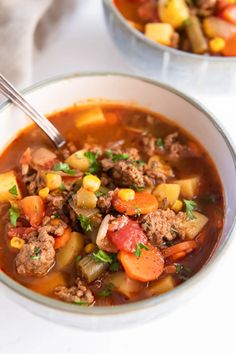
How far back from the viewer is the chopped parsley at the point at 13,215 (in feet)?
9.44

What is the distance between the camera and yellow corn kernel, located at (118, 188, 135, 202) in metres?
2.83

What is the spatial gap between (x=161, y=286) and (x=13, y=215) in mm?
793

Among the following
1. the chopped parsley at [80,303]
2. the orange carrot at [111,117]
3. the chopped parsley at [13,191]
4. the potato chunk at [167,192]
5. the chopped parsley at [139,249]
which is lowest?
the potato chunk at [167,192]

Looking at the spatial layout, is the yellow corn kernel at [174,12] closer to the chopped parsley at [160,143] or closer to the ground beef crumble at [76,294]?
the chopped parsley at [160,143]

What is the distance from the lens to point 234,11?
13.0 feet

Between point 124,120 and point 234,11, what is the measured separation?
1182 millimetres

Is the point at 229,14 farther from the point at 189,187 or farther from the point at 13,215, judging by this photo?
the point at 13,215

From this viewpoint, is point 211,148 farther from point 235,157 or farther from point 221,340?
point 221,340

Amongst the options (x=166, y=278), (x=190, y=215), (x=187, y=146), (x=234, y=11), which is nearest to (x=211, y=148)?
(x=187, y=146)

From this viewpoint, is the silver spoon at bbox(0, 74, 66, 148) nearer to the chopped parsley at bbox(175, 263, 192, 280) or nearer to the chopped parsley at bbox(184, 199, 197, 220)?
the chopped parsley at bbox(184, 199, 197, 220)

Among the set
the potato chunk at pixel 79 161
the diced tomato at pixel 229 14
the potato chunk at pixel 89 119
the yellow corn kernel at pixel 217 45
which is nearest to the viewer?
the potato chunk at pixel 79 161

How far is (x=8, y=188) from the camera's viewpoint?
119 inches

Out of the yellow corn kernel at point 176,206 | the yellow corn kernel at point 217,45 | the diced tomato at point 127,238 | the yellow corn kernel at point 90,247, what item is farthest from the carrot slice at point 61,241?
the yellow corn kernel at point 217,45

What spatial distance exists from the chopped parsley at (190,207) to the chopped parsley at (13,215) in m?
0.82
